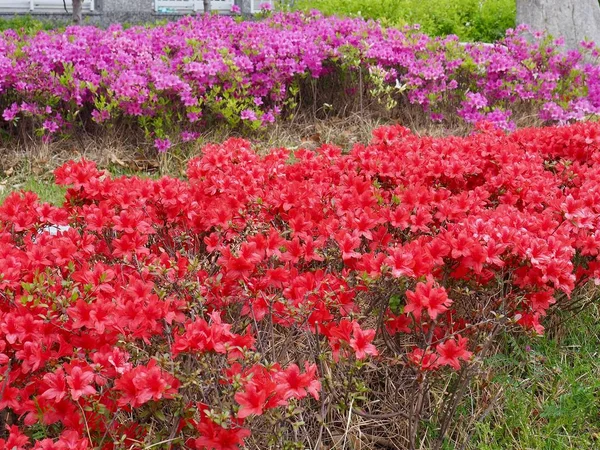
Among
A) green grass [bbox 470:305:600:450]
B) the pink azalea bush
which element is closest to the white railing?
the pink azalea bush

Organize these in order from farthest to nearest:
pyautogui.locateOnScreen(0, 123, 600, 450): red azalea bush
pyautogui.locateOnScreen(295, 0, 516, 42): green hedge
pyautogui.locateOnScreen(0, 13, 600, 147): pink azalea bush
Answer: pyautogui.locateOnScreen(295, 0, 516, 42): green hedge < pyautogui.locateOnScreen(0, 13, 600, 147): pink azalea bush < pyautogui.locateOnScreen(0, 123, 600, 450): red azalea bush

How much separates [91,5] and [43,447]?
1617cm

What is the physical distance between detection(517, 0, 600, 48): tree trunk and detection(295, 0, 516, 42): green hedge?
4347mm

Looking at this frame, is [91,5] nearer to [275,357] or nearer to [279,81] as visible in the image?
[279,81]

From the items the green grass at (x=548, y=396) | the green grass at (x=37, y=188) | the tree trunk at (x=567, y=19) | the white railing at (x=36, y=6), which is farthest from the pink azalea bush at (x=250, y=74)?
the white railing at (x=36, y=6)

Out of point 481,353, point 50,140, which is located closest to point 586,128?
point 481,353

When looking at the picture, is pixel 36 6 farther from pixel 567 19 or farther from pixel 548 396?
pixel 548 396

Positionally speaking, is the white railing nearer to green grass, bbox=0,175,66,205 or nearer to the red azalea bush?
green grass, bbox=0,175,66,205

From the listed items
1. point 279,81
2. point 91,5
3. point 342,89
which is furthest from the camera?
point 91,5

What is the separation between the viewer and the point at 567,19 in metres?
9.20

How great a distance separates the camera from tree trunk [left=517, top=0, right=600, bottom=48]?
30.2ft

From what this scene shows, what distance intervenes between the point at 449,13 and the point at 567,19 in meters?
5.55

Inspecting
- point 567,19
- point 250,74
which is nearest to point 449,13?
point 567,19

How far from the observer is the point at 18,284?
239 centimetres
